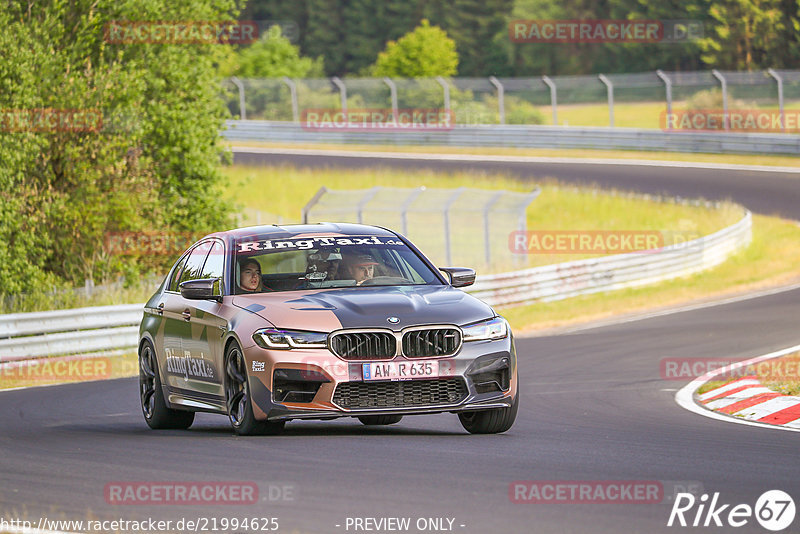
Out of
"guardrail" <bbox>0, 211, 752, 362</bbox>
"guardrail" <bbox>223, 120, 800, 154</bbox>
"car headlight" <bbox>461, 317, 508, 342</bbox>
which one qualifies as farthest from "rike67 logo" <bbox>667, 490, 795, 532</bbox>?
"guardrail" <bbox>223, 120, 800, 154</bbox>

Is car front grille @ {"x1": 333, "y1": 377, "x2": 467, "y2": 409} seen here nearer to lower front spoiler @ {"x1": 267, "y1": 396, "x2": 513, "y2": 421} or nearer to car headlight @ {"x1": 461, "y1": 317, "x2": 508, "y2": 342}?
Answer: lower front spoiler @ {"x1": 267, "y1": 396, "x2": 513, "y2": 421}

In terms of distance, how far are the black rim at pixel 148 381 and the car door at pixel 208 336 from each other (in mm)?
822

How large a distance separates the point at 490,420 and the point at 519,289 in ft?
50.8

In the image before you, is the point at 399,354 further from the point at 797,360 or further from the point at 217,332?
the point at 797,360

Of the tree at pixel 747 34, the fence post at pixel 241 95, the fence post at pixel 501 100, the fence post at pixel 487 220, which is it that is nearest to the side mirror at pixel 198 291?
the fence post at pixel 487 220

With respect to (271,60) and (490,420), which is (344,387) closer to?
(490,420)

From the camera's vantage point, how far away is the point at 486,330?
31.0ft

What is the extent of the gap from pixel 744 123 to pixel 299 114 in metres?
17.7

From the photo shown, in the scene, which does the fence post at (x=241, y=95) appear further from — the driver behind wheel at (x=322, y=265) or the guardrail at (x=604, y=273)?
the driver behind wheel at (x=322, y=265)

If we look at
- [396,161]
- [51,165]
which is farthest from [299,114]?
[51,165]

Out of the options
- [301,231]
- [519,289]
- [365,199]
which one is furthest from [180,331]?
[365,199]

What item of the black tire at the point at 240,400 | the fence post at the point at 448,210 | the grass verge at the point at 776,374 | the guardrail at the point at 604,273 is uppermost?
the black tire at the point at 240,400

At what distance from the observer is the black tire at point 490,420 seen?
980 centimetres

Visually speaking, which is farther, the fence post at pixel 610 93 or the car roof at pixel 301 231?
the fence post at pixel 610 93
